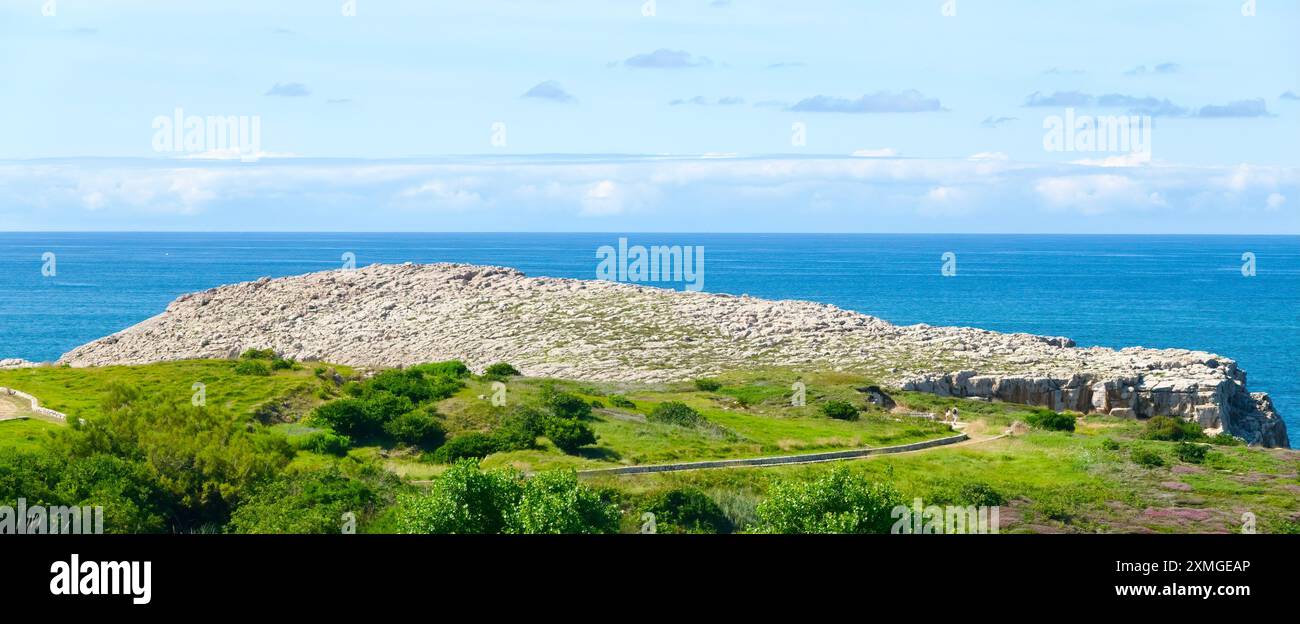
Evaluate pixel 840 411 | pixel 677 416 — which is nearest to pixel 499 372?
pixel 677 416

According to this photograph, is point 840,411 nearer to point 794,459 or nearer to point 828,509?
point 794,459

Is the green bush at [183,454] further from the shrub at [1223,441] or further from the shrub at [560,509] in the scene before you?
the shrub at [1223,441]

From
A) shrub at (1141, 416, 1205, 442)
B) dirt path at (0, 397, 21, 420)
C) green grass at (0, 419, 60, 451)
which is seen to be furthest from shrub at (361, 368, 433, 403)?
shrub at (1141, 416, 1205, 442)

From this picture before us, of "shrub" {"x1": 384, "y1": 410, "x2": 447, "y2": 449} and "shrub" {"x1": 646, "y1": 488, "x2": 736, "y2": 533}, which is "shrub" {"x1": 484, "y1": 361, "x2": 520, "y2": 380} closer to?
"shrub" {"x1": 384, "y1": 410, "x2": 447, "y2": 449}
